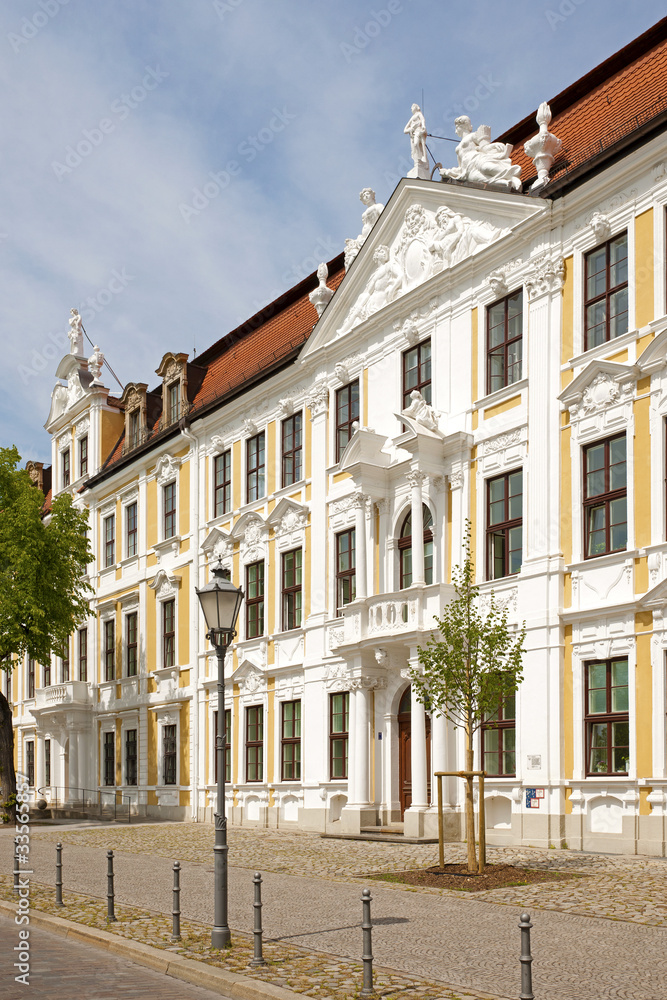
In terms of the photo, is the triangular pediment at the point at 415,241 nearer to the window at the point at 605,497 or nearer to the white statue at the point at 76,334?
the window at the point at 605,497

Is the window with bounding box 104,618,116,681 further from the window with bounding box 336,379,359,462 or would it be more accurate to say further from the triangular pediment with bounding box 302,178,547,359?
the triangular pediment with bounding box 302,178,547,359

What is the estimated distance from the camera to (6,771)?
3422cm

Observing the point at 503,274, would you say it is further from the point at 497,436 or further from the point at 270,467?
the point at 270,467

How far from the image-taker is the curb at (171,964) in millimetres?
9258

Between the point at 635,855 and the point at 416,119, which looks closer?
the point at 635,855

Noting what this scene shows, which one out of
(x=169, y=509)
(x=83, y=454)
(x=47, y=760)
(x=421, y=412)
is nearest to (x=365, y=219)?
(x=421, y=412)

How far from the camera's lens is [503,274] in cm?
2444

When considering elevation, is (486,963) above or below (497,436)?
below

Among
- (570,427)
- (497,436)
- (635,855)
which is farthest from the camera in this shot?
(497,436)

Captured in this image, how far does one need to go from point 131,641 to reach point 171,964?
30900 mm

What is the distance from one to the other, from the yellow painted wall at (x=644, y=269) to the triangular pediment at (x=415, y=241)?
271 cm

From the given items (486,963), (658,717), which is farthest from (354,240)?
(486,963)

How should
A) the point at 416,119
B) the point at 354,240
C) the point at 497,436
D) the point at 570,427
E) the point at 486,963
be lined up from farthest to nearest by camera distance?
the point at 354,240 → the point at 416,119 → the point at 497,436 → the point at 570,427 → the point at 486,963

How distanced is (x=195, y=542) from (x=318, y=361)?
8401 millimetres
